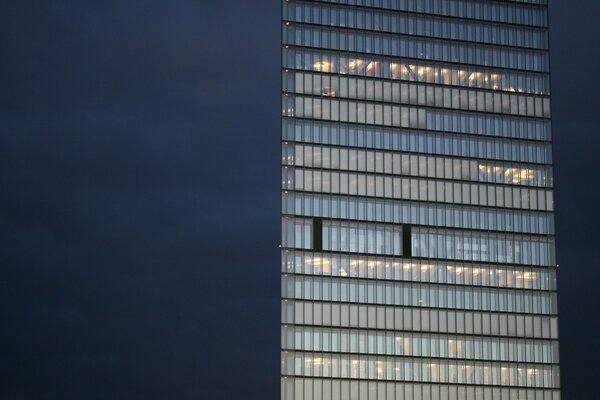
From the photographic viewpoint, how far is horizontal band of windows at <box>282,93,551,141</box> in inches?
4966

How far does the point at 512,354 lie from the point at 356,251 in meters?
21.7

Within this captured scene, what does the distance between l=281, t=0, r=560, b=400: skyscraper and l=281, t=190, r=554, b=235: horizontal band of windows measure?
0.16 m

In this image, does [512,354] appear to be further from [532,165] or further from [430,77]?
[430,77]

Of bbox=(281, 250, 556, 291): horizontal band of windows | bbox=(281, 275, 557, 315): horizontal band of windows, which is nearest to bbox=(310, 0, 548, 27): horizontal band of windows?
bbox=(281, 250, 556, 291): horizontal band of windows

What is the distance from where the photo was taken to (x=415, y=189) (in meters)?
128

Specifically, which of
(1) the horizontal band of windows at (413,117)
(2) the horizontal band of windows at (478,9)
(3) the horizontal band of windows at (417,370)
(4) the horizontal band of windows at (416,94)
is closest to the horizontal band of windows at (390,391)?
(3) the horizontal band of windows at (417,370)

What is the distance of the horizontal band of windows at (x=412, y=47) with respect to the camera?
12731 centimetres

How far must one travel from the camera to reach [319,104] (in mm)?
126500

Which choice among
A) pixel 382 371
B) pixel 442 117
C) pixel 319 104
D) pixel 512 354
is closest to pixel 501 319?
pixel 512 354

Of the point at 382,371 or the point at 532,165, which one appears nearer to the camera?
the point at 382,371

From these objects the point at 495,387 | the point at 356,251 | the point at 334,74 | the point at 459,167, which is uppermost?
the point at 334,74

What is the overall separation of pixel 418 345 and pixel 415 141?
913 inches

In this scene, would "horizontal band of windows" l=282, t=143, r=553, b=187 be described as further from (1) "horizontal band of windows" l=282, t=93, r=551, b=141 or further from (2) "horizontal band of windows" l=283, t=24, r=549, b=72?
(2) "horizontal band of windows" l=283, t=24, r=549, b=72

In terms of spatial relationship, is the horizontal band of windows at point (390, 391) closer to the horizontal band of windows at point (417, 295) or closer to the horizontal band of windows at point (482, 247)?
the horizontal band of windows at point (417, 295)
